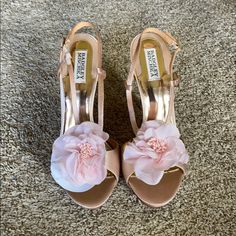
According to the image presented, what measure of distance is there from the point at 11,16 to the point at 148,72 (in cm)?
48

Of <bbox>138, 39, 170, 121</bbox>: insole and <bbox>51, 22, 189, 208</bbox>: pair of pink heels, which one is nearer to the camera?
<bbox>51, 22, 189, 208</bbox>: pair of pink heels

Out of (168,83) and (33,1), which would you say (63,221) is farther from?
(33,1)

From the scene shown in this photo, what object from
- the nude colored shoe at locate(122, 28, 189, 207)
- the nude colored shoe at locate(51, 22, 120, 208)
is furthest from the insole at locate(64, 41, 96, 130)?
the nude colored shoe at locate(122, 28, 189, 207)

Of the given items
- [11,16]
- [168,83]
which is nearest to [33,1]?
[11,16]

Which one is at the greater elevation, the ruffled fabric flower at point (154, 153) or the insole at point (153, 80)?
A: the insole at point (153, 80)

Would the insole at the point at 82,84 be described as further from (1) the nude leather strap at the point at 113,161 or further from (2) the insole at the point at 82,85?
(1) the nude leather strap at the point at 113,161

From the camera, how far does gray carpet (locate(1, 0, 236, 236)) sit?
3.19ft

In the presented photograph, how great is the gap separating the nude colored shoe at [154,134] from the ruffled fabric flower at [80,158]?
66 mm

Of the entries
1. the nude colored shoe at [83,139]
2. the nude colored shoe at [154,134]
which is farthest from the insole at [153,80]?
the nude colored shoe at [83,139]

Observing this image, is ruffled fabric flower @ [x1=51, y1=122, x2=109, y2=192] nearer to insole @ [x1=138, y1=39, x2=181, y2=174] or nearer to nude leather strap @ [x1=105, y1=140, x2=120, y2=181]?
nude leather strap @ [x1=105, y1=140, x2=120, y2=181]

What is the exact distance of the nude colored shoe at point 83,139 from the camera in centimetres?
90

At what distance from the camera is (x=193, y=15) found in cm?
126

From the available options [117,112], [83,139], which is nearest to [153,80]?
[117,112]

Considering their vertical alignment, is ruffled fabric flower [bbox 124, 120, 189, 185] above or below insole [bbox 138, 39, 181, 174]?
below
